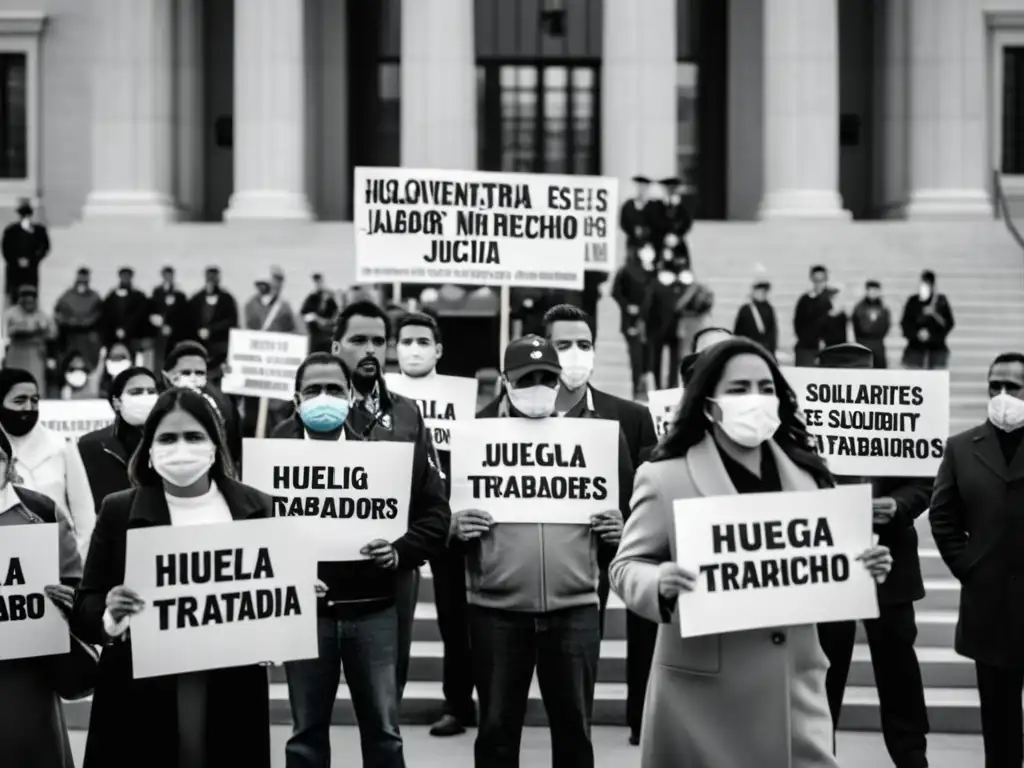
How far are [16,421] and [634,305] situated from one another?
11.5 meters

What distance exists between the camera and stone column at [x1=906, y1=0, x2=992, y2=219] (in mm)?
32438

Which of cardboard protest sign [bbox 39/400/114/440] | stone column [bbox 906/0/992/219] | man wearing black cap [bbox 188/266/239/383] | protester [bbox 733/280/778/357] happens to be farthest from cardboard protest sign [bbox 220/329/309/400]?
stone column [bbox 906/0/992/219]

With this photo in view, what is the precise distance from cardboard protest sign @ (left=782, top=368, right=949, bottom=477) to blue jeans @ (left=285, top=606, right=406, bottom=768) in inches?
118

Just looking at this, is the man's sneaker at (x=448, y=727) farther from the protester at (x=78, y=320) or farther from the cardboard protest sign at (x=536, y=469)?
the protester at (x=78, y=320)

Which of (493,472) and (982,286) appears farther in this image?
(982,286)

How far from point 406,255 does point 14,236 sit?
14188 mm

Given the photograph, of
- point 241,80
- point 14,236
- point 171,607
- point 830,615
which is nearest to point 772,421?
point 830,615

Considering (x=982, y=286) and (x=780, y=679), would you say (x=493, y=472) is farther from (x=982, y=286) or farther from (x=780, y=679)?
(x=982, y=286)

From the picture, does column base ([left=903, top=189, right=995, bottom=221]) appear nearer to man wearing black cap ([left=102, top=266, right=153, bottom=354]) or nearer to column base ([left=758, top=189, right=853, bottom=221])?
column base ([left=758, top=189, right=853, bottom=221])

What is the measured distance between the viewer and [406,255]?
1270cm

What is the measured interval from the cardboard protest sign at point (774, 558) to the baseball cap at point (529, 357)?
7.25 feet

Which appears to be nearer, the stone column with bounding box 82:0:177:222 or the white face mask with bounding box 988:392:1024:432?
the white face mask with bounding box 988:392:1024:432

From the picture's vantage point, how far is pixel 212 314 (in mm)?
21297

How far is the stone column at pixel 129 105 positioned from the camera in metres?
33.3
